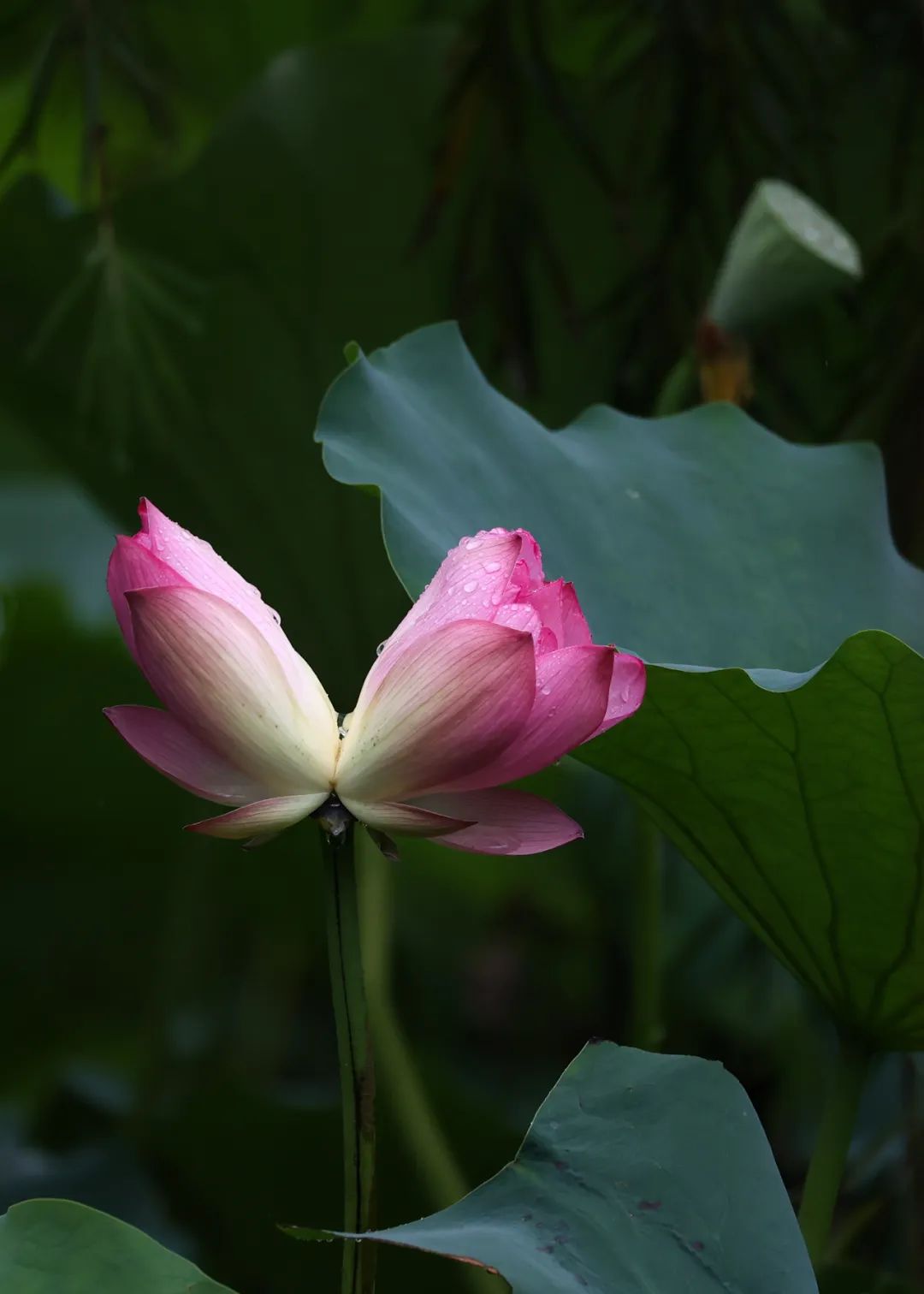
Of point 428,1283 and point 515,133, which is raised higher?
point 515,133

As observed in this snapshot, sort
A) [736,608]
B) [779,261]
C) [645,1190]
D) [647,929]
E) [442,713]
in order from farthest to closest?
1. [647,929]
2. [779,261]
3. [736,608]
4. [645,1190]
5. [442,713]

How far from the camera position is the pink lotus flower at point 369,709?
39cm

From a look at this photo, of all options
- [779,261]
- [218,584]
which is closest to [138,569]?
[218,584]

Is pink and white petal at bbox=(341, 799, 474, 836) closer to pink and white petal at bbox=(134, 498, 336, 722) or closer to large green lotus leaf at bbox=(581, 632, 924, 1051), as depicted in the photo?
pink and white petal at bbox=(134, 498, 336, 722)

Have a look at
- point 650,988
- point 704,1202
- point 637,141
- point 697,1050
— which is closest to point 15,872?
point 697,1050

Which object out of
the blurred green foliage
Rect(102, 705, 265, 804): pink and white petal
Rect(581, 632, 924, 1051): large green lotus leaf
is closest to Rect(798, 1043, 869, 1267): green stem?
Rect(581, 632, 924, 1051): large green lotus leaf

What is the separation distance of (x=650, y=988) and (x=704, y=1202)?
1.61ft

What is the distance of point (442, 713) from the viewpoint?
0.39 m

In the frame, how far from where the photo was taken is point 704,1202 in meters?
0.49

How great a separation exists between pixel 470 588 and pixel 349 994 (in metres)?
0.12

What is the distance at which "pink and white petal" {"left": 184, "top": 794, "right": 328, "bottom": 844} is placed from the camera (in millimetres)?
392

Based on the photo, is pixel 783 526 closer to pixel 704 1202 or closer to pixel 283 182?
pixel 704 1202

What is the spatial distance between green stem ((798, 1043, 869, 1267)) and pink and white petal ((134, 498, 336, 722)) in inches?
13.6

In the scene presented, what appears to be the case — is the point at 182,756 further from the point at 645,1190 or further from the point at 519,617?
the point at 645,1190
